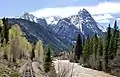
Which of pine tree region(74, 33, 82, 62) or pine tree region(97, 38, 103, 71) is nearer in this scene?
pine tree region(97, 38, 103, 71)

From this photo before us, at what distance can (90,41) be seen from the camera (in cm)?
13362

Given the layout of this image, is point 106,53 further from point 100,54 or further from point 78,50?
point 78,50

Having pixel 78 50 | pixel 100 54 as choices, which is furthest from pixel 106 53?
pixel 78 50

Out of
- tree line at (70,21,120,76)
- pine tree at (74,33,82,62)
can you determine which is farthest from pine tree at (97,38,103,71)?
pine tree at (74,33,82,62)

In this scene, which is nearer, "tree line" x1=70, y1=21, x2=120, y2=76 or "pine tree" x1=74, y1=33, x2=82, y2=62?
"tree line" x1=70, y1=21, x2=120, y2=76

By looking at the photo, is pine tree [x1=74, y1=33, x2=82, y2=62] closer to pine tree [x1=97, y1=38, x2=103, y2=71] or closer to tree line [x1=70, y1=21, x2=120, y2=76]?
tree line [x1=70, y1=21, x2=120, y2=76]

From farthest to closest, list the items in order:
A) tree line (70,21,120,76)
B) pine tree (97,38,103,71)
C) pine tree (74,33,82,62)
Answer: pine tree (74,33,82,62)
pine tree (97,38,103,71)
tree line (70,21,120,76)

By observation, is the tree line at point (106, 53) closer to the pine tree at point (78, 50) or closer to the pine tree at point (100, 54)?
the pine tree at point (100, 54)

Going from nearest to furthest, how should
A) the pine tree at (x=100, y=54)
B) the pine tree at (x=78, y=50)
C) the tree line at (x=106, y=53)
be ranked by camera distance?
the tree line at (x=106, y=53)
the pine tree at (x=100, y=54)
the pine tree at (x=78, y=50)

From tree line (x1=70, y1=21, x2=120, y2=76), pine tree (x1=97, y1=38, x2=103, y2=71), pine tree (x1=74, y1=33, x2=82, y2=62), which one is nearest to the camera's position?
tree line (x1=70, y1=21, x2=120, y2=76)

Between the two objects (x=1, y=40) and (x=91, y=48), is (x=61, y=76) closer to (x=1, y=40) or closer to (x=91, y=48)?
(x=1, y=40)

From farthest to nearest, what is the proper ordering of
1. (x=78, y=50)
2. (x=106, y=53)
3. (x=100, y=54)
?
(x=78, y=50)
(x=100, y=54)
(x=106, y=53)

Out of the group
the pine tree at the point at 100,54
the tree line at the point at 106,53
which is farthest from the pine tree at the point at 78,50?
the pine tree at the point at 100,54

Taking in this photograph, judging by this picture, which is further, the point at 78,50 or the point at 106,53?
the point at 78,50
